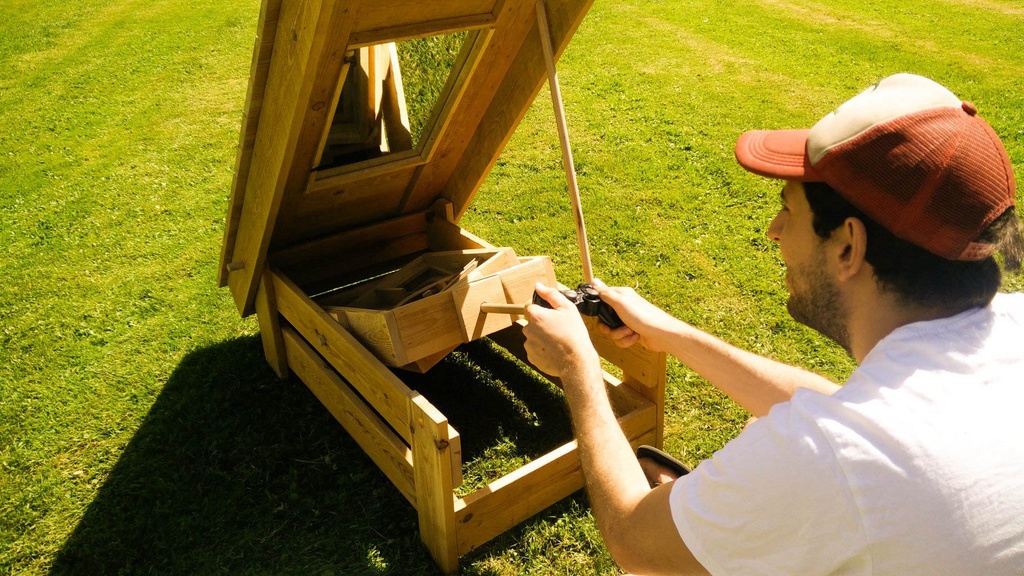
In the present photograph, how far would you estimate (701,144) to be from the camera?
6.05 meters

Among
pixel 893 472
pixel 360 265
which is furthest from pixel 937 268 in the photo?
pixel 360 265

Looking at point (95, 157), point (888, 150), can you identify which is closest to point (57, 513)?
point (888, 150)

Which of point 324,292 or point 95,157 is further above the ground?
point 324,292

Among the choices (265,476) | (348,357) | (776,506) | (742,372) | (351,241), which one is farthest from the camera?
(351,241)

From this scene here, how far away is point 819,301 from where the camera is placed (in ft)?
5.74

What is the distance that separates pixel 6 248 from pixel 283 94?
3.69 metres

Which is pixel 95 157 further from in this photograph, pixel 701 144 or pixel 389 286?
pixel 701 144

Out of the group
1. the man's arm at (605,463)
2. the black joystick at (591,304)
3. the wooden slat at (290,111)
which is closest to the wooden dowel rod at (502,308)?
the black joystick at (591,304)

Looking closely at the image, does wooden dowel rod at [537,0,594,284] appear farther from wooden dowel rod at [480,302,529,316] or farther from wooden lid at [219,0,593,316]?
wooden dowel rod at [480,302,529,316]

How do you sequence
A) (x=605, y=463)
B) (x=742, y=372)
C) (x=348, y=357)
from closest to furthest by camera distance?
(x=605, y=463)
(x=742, y=372)
(x=348, y=357)

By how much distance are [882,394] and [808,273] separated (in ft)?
1.36

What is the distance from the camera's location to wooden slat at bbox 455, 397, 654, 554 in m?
2.70

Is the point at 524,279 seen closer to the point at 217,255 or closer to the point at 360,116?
the point at 360,116

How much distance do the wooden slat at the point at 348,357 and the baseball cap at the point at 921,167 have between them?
1555 mm
